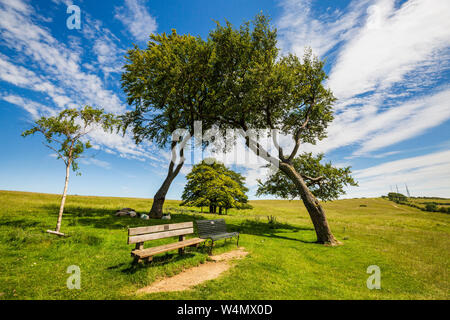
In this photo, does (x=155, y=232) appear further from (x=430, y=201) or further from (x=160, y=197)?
(x=430, y=201)

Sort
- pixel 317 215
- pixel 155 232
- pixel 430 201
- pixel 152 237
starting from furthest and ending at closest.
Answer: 1. pixel 430 201
2. pixel 317 215
3. pixel 155 232
4. pixel 152 237

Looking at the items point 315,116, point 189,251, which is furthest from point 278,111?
point 189,251

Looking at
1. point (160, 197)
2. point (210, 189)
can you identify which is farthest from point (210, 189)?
→ point (160, 197)

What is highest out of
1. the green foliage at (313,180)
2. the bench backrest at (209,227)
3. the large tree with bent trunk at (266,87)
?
the large tree with bent trunk at (266,87)

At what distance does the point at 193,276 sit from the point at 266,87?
12.7 meters

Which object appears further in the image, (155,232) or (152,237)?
(155,232)

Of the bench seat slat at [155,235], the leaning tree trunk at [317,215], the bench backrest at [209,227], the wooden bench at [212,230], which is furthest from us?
the leaning tree trunk at [317,215]

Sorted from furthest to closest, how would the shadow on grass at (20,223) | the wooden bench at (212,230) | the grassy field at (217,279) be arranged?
1. the shadow on grass at (20,223)
2. the wooden bench at (212,230)
3. the grassy field at (217,279)

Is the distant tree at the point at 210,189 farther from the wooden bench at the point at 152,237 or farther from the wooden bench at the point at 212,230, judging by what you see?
the wooden bench at the point at 152,237

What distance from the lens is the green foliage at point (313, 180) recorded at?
52.3ft

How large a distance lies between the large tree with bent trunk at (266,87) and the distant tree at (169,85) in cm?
161

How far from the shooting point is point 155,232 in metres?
6.61

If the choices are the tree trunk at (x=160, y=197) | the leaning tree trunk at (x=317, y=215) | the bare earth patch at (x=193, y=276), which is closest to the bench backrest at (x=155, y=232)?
the bare earth patch at (x=193, y=276)

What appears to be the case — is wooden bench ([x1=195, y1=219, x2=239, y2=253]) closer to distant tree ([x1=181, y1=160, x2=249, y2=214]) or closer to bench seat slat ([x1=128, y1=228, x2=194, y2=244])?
bench seat slat ([x1=128, y1=228, x2=194, y2=244])
